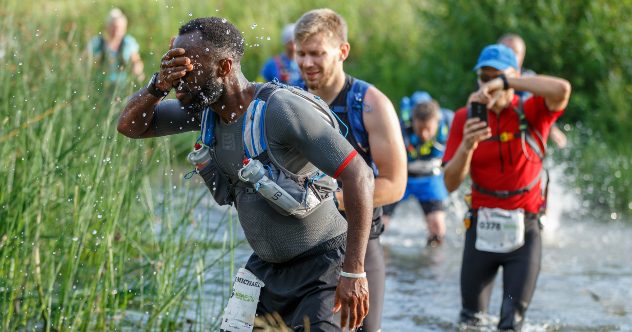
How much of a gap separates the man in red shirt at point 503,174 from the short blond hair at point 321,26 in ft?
4.43

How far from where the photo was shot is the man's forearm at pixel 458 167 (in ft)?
22.3

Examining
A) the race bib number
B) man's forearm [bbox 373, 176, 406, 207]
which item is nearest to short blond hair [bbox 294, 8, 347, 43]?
man's forearm [bbox 373, 176, 406, 207]

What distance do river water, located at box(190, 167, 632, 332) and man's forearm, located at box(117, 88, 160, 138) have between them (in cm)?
177

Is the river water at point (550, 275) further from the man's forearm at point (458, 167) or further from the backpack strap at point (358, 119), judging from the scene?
the backpack strap at point (358, 119)

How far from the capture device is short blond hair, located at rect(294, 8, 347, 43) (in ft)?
18.3

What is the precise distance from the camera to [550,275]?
10.2 m

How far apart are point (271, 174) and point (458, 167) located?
9.17 ft

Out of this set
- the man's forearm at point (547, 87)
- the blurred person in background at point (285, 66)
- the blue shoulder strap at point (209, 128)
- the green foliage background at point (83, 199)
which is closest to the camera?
the blue shoulder strap at point (209, 128)

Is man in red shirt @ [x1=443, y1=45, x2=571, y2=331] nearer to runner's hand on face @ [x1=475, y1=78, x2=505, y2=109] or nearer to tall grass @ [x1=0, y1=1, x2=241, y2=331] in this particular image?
runner's hand on face @ [x1=475, y1=78, x2=505, y2=109]

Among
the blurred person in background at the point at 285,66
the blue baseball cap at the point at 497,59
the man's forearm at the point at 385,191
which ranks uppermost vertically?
the blurred person in background at the point at 285,66

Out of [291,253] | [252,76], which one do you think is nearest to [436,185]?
[291,253]

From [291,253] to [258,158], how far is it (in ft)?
1.29

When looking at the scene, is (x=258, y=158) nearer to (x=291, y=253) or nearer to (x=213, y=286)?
(x=291, y=253)

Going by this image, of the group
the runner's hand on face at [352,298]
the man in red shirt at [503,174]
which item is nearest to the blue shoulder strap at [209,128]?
the runner's hand on face at [352,298]
